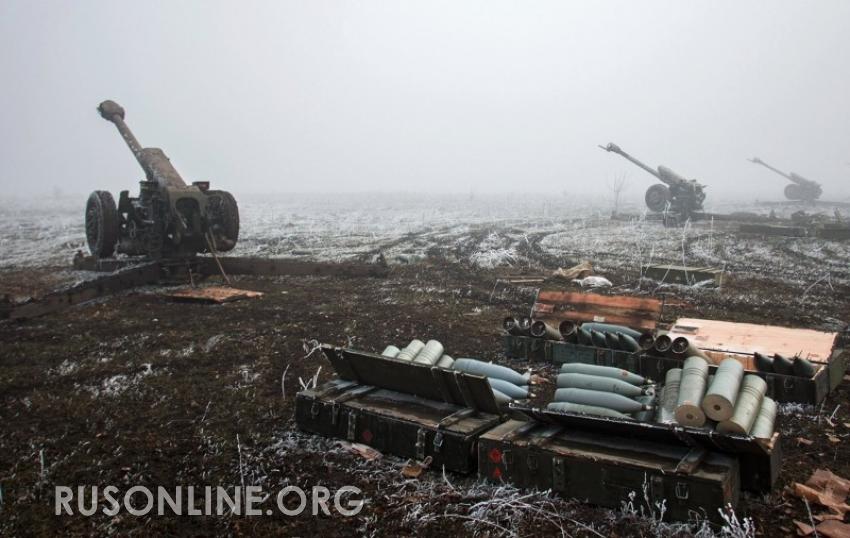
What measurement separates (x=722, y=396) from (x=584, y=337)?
10.8 feet

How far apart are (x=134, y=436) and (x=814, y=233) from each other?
81.2 ft

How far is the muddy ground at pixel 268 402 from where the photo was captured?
4.41 metres

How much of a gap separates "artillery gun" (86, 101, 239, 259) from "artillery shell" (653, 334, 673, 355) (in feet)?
34.1

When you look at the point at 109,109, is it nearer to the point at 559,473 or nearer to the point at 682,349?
the point at 682,349

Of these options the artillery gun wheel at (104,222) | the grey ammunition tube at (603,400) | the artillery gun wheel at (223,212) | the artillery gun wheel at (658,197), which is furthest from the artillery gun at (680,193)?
the grey ammunition tube at (603,400)

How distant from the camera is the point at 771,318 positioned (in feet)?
34.4

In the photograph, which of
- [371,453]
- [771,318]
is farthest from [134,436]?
[771,318]

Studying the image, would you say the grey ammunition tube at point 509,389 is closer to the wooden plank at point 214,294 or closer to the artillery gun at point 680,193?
the wooden plank at point 214,294

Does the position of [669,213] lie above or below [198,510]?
above

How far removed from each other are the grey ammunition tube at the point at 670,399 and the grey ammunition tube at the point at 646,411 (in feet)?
0.24

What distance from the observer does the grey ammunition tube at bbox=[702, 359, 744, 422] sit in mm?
4641

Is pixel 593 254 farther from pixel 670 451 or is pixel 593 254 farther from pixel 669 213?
pixel 670 451

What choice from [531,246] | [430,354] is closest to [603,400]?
[430,354]

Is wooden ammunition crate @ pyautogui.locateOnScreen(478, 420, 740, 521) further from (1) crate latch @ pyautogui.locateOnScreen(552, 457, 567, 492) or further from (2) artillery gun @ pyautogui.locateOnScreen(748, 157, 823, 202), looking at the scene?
(2) artillery gun @ pyautogui.locateOnScreen(748, 157, 823, 202)
